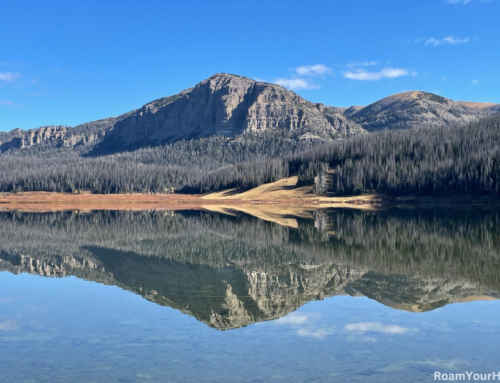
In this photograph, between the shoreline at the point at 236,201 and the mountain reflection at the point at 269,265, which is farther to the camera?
the shoreline at the point at 236,201

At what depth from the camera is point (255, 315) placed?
19.9 metres

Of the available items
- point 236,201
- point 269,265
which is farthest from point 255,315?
point 236,201

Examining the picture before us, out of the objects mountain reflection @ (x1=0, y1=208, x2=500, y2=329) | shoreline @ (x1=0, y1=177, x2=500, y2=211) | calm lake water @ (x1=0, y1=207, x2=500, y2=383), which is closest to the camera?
calm lake water @ (x1=0, y1=207, x2=500, y2=383)

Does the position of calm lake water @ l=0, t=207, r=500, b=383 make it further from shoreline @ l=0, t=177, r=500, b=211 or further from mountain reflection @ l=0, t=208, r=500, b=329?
shoreline @ l=0, t=177, r=500, b=211

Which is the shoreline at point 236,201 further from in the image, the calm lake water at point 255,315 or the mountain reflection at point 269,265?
the calm lake water at point 255,315

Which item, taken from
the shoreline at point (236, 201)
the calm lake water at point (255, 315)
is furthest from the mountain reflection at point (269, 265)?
the shoreline at point (236, 201)

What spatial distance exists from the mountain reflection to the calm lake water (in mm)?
156

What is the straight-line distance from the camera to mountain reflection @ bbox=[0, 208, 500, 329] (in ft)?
74.2

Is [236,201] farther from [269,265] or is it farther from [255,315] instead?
[255,315]

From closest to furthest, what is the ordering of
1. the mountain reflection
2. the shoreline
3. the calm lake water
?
1. the calm lake water
2. the mountain reflection
3. the shoreline

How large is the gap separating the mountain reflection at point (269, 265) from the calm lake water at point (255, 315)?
156 millimetres

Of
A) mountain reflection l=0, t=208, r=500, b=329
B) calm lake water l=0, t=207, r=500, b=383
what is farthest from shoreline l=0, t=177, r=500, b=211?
calm lake water l=0, t=207, r=500, b=383

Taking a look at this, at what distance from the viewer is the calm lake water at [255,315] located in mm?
13945

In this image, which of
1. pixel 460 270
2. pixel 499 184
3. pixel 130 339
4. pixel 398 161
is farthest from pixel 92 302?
pixel 398 161
